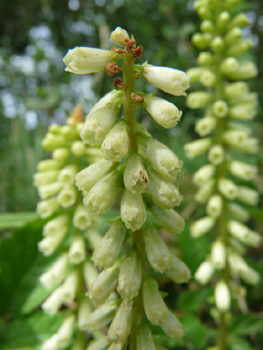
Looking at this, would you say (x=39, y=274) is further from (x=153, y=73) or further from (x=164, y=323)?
(x=153, y=73)

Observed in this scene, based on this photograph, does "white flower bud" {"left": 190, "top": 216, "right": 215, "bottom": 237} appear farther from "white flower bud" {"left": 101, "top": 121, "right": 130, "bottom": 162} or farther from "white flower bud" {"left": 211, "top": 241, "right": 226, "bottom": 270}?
"white flower bud" {"left": 101, "top": 121, "right": 130, "bottom": 162}

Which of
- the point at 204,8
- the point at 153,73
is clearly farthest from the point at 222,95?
the point at 153,73

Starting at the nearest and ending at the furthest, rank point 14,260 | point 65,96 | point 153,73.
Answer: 1. point 153,73
2. point 14,260
3. point 65,96

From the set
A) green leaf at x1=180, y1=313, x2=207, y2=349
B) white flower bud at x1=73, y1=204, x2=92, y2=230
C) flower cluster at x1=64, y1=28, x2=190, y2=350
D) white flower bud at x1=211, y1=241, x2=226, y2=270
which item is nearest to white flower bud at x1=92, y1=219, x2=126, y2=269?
flower cluster at x1=64, y1=28, x2=190, y2=350

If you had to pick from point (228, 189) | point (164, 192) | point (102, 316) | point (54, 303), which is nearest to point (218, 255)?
point (228, 189)

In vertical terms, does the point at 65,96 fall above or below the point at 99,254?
below

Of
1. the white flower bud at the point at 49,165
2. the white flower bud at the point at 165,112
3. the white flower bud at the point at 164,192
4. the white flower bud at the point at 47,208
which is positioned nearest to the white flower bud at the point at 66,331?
the white flower bud at the point at 47,208
